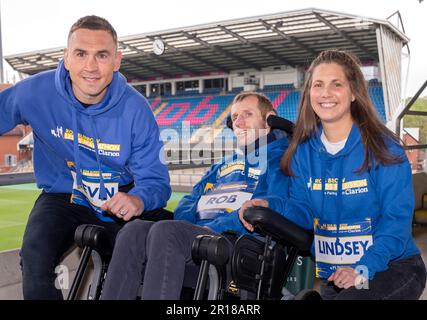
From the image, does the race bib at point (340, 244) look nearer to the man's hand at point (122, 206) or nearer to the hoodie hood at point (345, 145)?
the hoodie hood at point (345, 145)

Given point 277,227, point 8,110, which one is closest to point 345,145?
point 277,227

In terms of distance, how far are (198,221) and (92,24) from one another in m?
0.86

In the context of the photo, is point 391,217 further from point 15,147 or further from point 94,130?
point 15,147

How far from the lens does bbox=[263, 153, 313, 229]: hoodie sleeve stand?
1.55 m

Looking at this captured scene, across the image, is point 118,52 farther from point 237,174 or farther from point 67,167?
point 237,174

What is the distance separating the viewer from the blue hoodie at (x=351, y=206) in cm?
140

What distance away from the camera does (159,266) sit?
1.30 m

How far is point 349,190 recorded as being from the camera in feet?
4.92

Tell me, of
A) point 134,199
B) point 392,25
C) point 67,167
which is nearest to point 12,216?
point 67,167

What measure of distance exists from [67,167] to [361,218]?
3.66ft

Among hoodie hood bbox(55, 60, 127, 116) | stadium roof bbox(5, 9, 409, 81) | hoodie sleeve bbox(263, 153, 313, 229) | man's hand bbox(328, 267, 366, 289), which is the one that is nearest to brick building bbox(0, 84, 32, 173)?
hoodie hood bbox(55, 60, 127, 116)

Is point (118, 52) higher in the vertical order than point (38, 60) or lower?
lower
